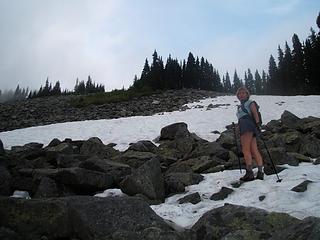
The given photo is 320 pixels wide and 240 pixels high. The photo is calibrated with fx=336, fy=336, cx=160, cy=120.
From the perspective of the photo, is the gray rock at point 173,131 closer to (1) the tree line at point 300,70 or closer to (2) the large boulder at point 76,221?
(2) the large boulder at point 76,221

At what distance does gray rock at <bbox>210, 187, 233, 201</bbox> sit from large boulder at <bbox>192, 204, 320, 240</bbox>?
51.8 inches

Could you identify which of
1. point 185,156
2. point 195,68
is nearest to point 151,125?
point 185,156

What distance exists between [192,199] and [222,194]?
27.8 inches

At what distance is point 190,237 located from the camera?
5.69m

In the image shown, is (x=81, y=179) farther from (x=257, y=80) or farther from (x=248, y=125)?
(x=257, y=80)

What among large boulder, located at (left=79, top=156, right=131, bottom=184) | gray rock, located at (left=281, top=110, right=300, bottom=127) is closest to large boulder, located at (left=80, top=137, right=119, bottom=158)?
large boulder, located at (left=79, top=156, right=131, bottom=184)

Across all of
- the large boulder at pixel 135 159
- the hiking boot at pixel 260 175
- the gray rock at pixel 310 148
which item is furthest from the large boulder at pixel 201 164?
the gray rock at pixel 310 148

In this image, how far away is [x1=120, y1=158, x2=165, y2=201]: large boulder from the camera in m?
8.01

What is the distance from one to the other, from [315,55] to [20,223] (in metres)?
66.6

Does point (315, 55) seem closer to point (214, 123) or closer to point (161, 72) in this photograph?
point (161, 72)

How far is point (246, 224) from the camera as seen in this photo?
5609 millimetres

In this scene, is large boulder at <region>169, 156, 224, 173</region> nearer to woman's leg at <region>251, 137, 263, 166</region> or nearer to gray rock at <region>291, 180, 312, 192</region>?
woman's leg at <region>251, 137, 263, 166</region>

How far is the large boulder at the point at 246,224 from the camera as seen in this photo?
4.97m

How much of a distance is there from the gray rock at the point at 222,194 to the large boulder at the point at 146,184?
1.29m
